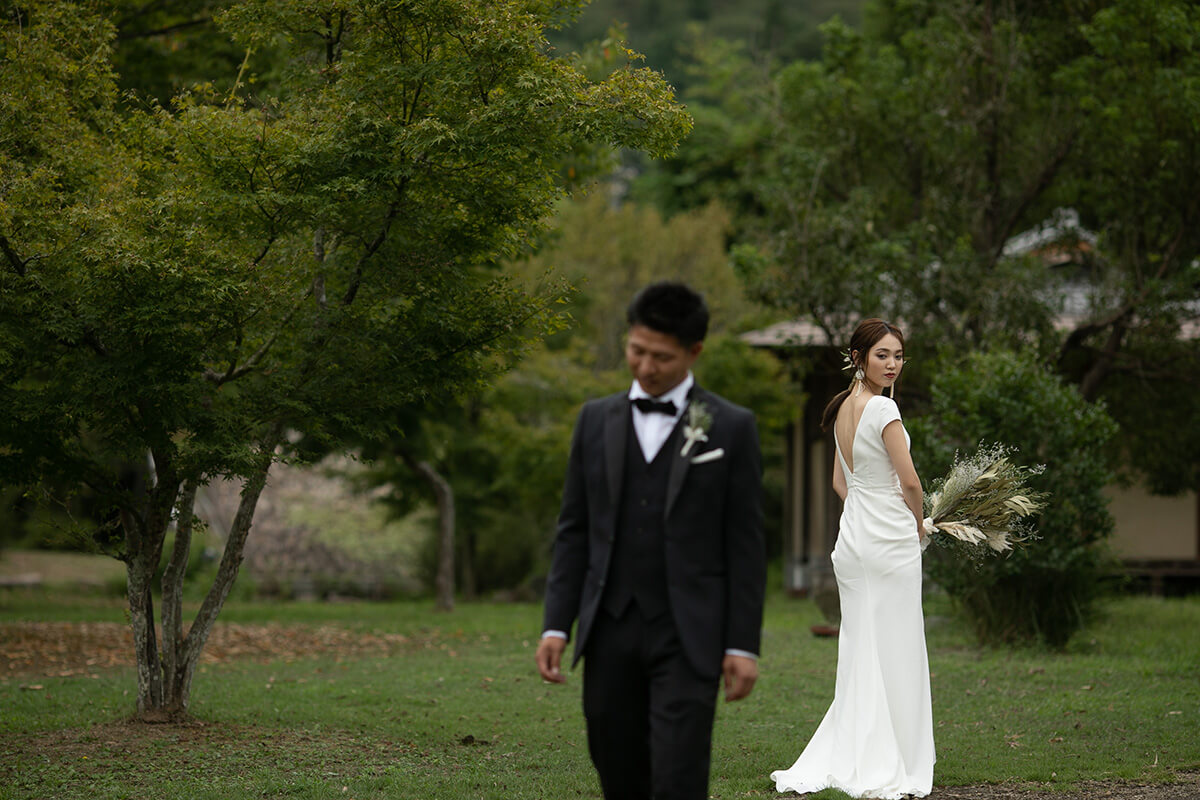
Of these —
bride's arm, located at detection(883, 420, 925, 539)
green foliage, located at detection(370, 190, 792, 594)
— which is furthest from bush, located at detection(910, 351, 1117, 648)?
green foliage, located at detection(370, 190, 792, 594)

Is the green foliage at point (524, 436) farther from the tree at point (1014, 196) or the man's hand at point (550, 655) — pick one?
the man's hand at point (550, 655)

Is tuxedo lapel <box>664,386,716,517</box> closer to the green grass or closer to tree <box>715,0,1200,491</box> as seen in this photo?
the green grass

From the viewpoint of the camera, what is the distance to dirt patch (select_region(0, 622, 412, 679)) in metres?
13.1

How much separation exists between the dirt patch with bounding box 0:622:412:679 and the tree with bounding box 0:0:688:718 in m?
5.21

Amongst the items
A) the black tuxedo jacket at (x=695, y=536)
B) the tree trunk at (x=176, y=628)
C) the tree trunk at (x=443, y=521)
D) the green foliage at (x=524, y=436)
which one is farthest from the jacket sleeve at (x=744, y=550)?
the tree trunk at (x=443, y=521)

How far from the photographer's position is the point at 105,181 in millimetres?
7777

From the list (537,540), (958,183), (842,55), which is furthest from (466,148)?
(537,540)

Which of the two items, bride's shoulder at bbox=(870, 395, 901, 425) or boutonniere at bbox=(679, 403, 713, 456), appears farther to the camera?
bride's shoulder at bbox=(870, 395, 901, 425)

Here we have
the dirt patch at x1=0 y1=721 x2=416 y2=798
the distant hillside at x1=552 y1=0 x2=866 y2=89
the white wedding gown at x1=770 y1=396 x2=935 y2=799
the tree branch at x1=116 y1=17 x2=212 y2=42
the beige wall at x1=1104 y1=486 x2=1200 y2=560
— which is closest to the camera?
the white wedding gown at x1=770 y1=396 x2=935 y2=799

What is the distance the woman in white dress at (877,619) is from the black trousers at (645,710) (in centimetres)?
278

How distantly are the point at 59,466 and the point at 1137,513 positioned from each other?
19.6 metres

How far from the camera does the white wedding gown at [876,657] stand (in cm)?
655

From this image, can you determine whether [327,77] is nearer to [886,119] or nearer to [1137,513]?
[886,119]

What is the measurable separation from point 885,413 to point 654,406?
2.94 meters
